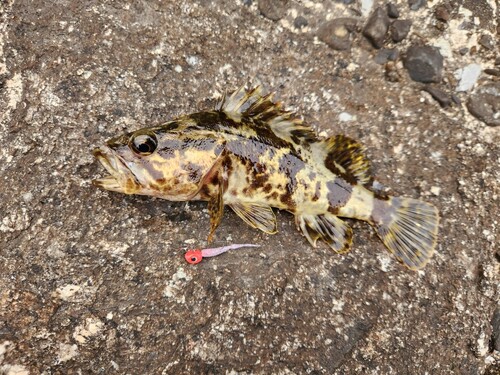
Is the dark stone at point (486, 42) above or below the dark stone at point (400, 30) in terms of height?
above

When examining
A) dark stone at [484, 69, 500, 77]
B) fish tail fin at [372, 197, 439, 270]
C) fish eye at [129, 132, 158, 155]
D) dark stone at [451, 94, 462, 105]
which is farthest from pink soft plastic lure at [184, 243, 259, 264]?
dark stone at [484, 69, 500, 77]

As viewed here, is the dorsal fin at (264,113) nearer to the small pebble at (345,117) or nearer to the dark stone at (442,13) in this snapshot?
the small pebble at (345,117)

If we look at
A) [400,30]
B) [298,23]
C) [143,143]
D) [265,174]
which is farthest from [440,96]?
[143,143]

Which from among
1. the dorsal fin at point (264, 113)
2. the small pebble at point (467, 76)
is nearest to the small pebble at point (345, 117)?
the dorsal fin at point (264, 113)

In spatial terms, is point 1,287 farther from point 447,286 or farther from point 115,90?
point 447,286

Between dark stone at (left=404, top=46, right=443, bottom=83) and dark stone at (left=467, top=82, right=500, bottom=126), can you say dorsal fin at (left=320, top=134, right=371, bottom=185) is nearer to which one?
dark stone at (left=404, top=46, right=443, bottom=83)
